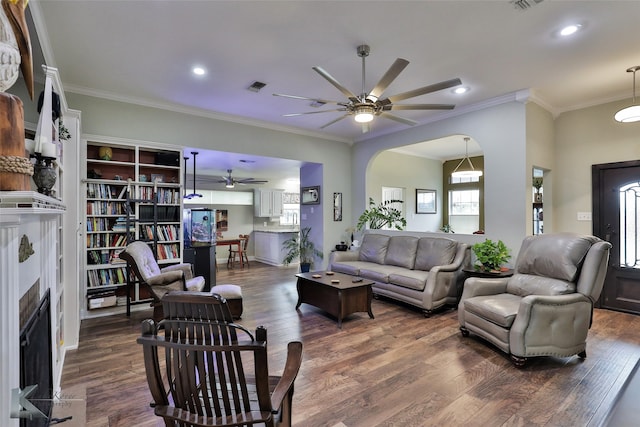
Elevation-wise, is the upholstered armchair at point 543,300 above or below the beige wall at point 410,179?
below

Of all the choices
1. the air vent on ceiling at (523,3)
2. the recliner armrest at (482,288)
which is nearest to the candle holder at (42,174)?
the air vent on ceiling at (523,3)

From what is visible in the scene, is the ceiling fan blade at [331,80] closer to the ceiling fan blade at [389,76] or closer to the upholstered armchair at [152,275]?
the ceiling fan blade at [389,76]

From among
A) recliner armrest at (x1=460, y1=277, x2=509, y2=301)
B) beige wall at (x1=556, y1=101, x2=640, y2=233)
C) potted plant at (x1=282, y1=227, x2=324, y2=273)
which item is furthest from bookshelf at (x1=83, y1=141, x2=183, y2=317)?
beige wall at (x1=556, y1=101, x2=640, y2=233)

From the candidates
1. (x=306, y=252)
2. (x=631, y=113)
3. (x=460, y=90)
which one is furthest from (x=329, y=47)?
(x=306, y=252)

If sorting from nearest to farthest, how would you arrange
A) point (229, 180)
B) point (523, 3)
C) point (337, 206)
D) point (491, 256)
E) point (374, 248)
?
point (523, 3), point (491, 256), point (374, 248), point (337, 206), point (229, 180)

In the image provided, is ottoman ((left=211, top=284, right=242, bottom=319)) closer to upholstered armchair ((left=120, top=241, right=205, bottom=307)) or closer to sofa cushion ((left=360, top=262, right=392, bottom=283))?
upholstered armchair ((left=120, top=241, right=205, bottom=307))

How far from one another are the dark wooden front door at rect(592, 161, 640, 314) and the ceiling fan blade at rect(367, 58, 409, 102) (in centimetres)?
373

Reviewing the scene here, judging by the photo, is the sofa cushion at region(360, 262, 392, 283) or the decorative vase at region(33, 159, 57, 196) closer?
the decorative vase at region(33, 159, 57, 196)

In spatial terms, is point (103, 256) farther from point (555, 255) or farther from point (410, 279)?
point (555, 255)

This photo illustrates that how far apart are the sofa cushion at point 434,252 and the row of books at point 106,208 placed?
430 cm

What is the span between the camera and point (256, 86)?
391cm

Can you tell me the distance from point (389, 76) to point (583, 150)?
3781 millimetres

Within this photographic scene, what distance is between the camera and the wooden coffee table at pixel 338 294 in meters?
3.67

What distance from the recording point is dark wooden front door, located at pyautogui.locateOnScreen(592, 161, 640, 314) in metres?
4.11
